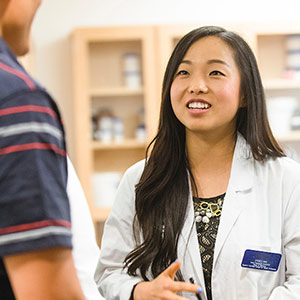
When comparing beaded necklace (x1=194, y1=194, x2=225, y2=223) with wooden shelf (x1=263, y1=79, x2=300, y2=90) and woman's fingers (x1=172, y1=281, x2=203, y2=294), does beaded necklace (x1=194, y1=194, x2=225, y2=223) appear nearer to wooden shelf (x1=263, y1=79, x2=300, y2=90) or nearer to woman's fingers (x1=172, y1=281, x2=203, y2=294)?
woman's fingers (x1=172, y1=281, x2=203, y2=294)

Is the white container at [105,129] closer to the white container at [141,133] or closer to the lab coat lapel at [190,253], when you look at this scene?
the white container at [141,133]

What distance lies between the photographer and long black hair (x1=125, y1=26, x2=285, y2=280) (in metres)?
1.45

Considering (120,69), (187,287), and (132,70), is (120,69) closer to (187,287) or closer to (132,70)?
(132,70)

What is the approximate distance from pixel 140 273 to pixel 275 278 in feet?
1.21

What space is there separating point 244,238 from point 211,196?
0.16 meters

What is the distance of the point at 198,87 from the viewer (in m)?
1.44

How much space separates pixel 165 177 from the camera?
5.07 feet

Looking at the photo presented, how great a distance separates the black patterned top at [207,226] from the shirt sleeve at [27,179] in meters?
0.82

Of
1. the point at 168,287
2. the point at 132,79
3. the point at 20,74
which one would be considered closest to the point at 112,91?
the point at 132,79

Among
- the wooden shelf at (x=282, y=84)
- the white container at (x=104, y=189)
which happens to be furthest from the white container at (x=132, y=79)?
the wooden shelf at (x=282, y=84)

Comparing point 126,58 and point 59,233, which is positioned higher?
point 126,58

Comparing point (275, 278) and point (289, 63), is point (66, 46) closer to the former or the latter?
point (289, 63)

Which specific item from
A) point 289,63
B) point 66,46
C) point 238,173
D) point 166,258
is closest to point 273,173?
point 238,173

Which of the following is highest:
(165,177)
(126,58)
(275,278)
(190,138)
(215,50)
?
(126,58)
